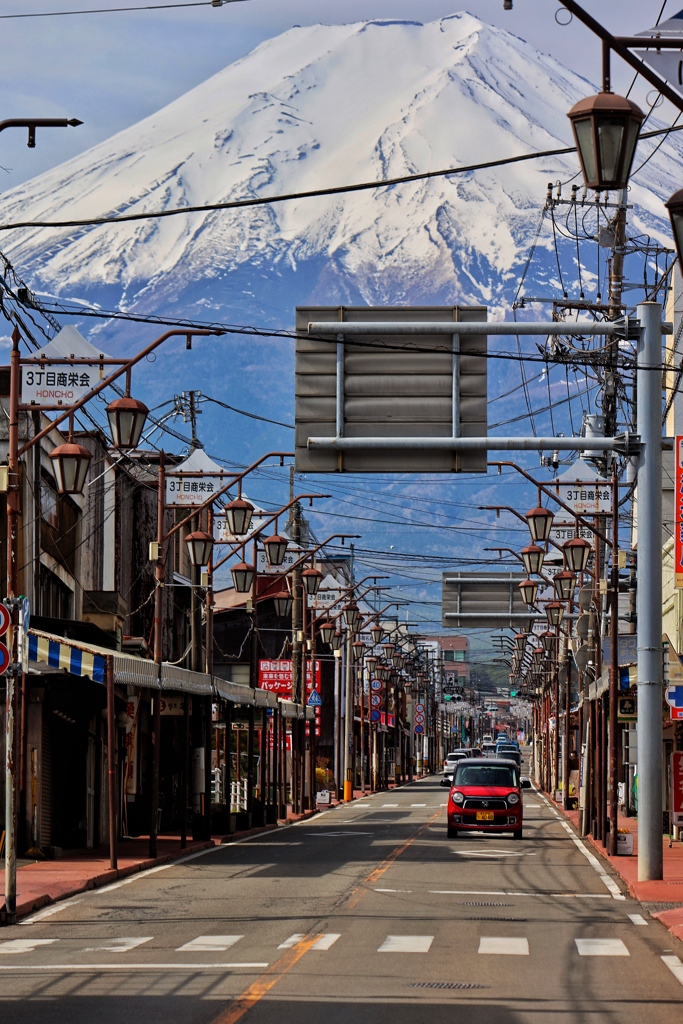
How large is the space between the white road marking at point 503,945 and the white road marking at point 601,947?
62 cm

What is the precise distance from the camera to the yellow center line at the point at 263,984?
41.7 ft

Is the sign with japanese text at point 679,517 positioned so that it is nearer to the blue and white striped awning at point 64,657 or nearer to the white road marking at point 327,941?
the blue and white striped awning at point 64,657

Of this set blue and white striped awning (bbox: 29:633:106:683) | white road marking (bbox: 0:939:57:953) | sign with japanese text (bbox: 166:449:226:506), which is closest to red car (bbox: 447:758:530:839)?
sign with japanese text (bbox: 166:449:226:506)

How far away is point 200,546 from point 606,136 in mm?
23725

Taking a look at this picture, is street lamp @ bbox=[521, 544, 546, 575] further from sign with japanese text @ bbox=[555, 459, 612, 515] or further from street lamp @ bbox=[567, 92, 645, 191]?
street lamp @ bbox=[567, 92, 645, 191]

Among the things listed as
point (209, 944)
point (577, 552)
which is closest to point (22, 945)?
point (209, 944)

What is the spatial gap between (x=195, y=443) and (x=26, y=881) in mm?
29189

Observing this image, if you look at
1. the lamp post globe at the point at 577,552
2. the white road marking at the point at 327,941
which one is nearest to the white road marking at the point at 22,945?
the white road marking at the point at 327,941

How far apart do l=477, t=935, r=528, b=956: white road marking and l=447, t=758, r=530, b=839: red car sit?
22429 millimetres

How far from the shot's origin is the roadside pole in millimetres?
26656

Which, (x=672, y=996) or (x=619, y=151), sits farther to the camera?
(x=672, y=996)

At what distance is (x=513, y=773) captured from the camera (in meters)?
41.9

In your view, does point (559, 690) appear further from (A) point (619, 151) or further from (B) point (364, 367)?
(A) point (619, 151)

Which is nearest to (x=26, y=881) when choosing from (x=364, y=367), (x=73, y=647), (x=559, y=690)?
(x=73, y=647)
